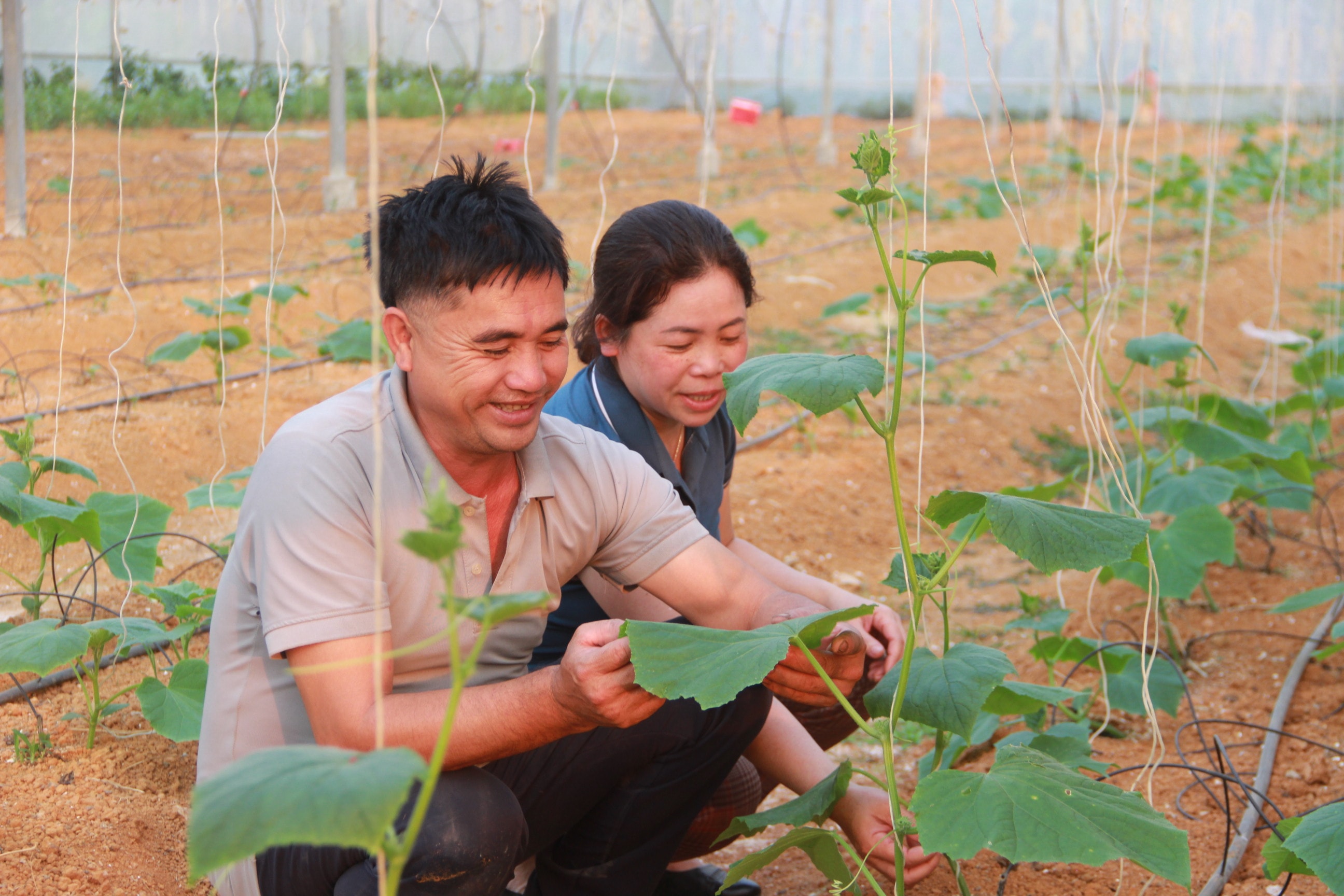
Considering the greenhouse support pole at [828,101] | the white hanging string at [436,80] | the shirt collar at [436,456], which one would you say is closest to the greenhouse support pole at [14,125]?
the white hanging string at [436,80]

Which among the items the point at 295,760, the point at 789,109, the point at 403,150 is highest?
the point at 789,109

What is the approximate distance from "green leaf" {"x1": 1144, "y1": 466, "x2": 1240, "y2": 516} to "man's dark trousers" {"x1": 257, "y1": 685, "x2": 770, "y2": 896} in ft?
5.04

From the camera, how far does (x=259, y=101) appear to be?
13.6 meters

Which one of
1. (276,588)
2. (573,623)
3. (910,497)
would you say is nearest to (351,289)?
(910,497)

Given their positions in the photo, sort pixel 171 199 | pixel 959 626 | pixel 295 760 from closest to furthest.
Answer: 1. pixel 295 760
2. pixel 959 626
3. pixel 171 199

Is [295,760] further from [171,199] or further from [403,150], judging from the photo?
[403,150]

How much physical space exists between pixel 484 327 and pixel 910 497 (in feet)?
11.1

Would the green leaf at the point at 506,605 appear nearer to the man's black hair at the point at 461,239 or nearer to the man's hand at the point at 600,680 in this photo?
the man's hand at the point at 600,680

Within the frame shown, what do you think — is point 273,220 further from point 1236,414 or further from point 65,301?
point 1236,414

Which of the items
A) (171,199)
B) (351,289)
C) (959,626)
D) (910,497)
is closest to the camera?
(959,626)

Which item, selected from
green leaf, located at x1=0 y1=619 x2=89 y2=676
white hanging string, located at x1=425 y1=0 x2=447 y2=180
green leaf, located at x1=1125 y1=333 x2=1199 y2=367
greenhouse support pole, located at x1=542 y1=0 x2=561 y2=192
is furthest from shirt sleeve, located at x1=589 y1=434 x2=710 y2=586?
greenhouse support pole, located at x1=542 y1=0 x2=561 y2=192

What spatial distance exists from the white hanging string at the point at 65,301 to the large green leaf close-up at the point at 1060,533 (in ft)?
6.28

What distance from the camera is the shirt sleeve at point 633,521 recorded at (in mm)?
1852

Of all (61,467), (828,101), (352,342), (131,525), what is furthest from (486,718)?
(828,101)
